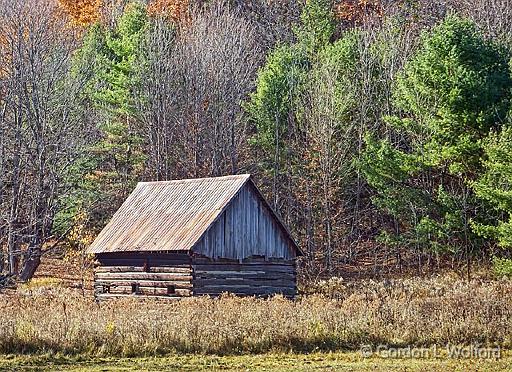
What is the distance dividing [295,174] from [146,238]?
1989 cm

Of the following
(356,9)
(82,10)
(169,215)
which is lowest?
(169,215)

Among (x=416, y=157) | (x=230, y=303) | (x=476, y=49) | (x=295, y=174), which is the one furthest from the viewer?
(x=295, y=174)

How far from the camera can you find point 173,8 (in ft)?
234

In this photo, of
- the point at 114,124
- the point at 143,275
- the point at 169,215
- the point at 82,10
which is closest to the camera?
the point at 143,275

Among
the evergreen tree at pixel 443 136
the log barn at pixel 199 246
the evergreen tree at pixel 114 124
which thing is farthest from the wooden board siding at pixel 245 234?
the evergreen tree at pixel 114 124

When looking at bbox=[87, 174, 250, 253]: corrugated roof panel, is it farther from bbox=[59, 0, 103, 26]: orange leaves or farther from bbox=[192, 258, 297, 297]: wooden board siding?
bbox=[59, 0, 103, 26]: orange leaves

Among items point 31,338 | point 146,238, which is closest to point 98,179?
point 146,238

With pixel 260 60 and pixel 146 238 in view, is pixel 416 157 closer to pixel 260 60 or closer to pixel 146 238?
pixel 146 238

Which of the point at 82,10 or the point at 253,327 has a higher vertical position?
the point at 82,10

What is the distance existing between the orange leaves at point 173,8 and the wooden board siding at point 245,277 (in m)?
37.0

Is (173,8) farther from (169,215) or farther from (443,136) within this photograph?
(169,215)

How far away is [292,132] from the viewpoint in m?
53.7

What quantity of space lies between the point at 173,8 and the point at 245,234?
133 feet

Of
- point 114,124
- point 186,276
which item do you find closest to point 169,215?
point 186,276
